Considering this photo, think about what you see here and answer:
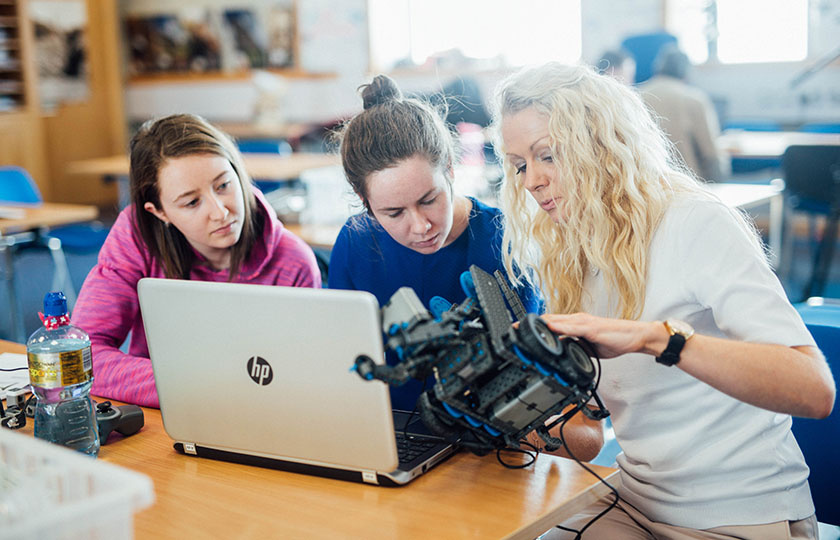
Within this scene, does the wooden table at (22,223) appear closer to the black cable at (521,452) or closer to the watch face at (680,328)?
the black cable at (521,452)

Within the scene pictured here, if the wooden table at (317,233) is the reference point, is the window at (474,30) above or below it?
above

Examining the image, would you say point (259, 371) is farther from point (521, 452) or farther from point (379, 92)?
point (379, 92)

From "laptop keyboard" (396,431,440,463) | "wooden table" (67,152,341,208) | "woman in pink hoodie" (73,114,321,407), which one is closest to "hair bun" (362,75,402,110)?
"woman in pink hoodie" (73,114,321,407)

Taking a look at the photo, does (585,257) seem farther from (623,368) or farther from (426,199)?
(426,199)

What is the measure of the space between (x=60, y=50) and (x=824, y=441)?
809 centimetres

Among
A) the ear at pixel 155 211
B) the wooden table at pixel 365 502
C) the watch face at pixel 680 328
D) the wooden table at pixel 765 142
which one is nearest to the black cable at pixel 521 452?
the wooden table at pixel 365 502

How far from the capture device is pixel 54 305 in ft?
4.48

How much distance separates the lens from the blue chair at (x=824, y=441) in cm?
148

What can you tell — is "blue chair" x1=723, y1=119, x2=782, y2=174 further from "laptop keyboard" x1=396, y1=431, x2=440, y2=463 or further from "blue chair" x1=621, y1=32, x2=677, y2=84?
"laptop keyboard" x1=396, y1=431, x2=440, y2=463

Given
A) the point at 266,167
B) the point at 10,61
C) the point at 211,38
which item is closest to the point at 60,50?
the point at 10,61

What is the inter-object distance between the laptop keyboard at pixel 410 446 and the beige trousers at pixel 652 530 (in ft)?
0.94

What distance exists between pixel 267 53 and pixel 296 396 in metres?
7.48

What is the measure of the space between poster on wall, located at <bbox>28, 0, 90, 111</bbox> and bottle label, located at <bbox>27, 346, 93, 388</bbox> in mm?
7391

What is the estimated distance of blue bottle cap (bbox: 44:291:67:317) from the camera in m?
1.36
